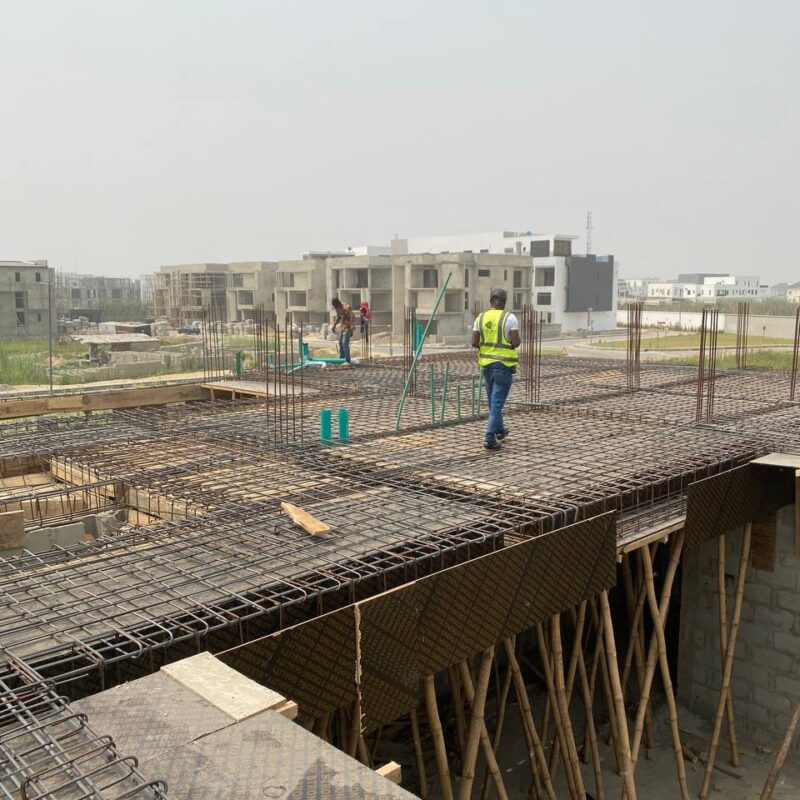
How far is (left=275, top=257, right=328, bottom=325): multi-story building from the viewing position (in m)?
53.4

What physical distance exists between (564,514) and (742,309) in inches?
459

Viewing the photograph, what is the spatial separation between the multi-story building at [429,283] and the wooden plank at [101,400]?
28.4 metres

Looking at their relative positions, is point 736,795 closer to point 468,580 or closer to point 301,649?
point 468,580

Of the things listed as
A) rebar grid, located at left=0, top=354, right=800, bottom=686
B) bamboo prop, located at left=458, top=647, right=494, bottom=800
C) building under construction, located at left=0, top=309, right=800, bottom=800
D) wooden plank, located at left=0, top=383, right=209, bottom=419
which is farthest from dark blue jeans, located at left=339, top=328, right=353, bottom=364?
bamboo prop, located at left=458, top=647, right=494, bottom=800

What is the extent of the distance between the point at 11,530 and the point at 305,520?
2204mm

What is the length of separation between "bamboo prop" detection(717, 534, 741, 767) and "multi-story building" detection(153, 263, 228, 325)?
176ft

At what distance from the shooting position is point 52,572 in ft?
16.7

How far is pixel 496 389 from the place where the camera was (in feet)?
27.3

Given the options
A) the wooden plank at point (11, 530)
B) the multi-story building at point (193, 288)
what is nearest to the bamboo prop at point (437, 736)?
the wooden plank at point (11, 530)

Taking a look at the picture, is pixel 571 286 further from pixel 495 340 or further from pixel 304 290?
pixel 495 340

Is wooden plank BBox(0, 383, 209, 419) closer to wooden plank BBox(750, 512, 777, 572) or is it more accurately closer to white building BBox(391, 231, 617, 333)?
wooden plank BBox(750, 512, 777, 572)

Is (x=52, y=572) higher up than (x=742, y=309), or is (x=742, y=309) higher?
(x=742, y=309)

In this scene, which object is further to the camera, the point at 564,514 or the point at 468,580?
the point at 564,514

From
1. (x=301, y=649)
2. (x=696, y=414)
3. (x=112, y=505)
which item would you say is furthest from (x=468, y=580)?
(x=696, y=414)
